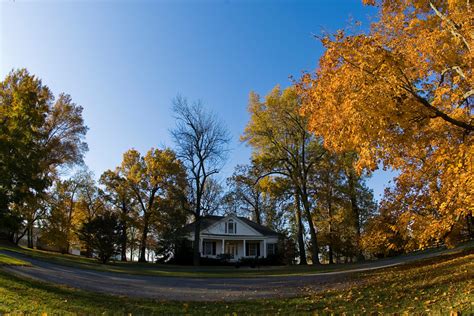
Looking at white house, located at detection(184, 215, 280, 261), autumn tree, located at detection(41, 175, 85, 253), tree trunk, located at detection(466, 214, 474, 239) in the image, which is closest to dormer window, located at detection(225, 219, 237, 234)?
white house, located at detection(184, 215, 280, 261)

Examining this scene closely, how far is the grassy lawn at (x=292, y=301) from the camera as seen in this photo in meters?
8.28

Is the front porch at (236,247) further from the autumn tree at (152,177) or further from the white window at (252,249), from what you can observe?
the autumn tree at (152,177)

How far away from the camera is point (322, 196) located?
110 feet

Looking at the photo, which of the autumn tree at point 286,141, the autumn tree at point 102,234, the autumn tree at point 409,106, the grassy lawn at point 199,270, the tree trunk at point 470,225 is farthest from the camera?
the autumn tree at point 286,141

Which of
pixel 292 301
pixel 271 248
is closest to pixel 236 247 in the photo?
pixel 271 248

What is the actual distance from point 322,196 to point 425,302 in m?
25.5

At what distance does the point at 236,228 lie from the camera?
4394 centimetres

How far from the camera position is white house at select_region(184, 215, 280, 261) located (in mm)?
42781

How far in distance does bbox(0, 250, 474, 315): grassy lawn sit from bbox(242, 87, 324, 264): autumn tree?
20.8m

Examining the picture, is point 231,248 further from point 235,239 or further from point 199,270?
point 199,270

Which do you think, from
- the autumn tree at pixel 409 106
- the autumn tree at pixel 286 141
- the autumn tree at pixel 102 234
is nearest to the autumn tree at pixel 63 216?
the autumn tree at pixel 102 234

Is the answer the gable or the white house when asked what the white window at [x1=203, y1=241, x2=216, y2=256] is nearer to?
the white house

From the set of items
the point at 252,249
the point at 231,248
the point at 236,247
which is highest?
the point at 236,247

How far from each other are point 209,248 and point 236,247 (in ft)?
11.3
